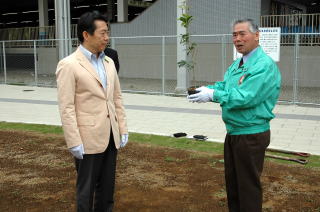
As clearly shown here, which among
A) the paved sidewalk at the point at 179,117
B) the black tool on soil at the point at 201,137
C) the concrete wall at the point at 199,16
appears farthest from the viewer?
the concrete wall at the point at 199,16

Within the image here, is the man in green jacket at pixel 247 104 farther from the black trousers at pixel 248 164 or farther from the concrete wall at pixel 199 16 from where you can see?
the concrete wall at pixel 199 16

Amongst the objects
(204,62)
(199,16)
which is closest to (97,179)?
(204,62)

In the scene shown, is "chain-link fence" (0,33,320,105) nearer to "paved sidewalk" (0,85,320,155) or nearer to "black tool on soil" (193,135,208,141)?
"paved sidewalk" (0,85,320,155)

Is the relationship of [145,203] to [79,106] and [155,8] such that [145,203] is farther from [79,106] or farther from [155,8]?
[155,8]

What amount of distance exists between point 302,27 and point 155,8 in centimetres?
693

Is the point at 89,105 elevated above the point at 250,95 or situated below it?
below

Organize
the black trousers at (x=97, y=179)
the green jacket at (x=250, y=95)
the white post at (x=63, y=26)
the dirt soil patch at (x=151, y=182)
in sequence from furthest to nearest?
the white post at (x=63, y=26) < the dirt soil patch at (x=151, y=182) < the black trousers at (x=97, y=179) < the green jacket at (x=250, y=95)

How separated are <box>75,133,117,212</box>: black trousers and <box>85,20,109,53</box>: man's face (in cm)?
82

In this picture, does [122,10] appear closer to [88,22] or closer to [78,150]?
[88,22]

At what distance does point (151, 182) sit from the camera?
5.34 m

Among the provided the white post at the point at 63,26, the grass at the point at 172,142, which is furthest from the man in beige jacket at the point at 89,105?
the white post at the point at 63,26

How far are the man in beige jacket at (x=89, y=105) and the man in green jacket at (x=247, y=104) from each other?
808 mm

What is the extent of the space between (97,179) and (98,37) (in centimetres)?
134

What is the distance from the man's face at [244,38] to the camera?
3.16 meters
